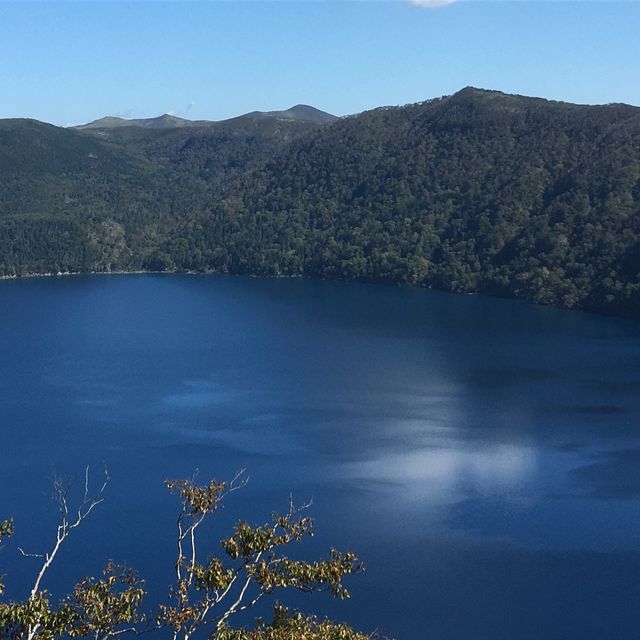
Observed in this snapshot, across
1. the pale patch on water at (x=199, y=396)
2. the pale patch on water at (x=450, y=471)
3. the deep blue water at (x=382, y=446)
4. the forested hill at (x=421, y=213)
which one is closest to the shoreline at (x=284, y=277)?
the forested hill at (x=421, y=213)

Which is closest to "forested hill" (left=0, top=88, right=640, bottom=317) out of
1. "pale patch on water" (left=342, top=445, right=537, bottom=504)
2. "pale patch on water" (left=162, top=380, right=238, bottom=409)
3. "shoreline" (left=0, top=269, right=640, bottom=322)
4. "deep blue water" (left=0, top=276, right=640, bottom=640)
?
"shoreline" (left=0, top=269, right=640, bottom=322)

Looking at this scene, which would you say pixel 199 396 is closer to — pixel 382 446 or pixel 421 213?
pixel 382 446

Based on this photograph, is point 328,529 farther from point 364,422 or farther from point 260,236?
point 260,236

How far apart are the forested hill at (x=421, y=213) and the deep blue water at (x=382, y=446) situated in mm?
15960

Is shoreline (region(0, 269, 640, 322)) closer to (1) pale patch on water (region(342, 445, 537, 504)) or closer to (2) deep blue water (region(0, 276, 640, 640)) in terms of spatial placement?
(2) deep blue water (region(0, 276, 640, 640))

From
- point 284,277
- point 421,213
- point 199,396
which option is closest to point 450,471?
point 199,396

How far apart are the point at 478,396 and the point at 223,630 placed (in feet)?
143

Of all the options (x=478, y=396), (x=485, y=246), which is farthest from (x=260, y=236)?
(x=478, y=396)

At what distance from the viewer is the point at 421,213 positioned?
405 feet

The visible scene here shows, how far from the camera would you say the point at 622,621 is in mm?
27203

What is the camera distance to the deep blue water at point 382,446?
29.3 meters

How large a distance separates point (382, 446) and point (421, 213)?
8213 centimetres

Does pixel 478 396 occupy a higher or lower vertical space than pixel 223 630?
lower

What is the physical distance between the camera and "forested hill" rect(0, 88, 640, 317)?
326ft
